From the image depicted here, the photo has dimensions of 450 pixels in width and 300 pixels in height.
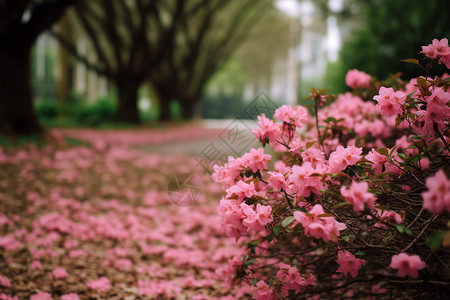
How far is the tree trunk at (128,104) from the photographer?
603 inches

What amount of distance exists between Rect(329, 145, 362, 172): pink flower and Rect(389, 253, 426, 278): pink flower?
390 millimetres

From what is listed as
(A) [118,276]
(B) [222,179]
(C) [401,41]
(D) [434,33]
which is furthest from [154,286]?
(C) [401,41]

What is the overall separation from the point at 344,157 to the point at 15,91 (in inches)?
335

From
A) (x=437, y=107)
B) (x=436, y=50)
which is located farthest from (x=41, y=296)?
(x=436, y=50)

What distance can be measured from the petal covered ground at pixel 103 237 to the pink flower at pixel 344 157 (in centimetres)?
124

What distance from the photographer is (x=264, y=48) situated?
145ft

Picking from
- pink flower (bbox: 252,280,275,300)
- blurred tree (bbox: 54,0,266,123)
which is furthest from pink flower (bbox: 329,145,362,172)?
blurred tree (bbox: 54,0,266,123)

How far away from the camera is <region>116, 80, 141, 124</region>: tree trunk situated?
1531 cm

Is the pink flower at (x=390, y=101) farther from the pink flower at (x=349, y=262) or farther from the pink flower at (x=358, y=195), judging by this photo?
the pink flower at (x=349, y=262)

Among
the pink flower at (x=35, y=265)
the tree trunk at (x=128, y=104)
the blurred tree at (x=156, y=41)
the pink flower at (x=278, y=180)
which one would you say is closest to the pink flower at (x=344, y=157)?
the pink flower at (x=278, y=180)

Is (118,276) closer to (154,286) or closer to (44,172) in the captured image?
(154,286)

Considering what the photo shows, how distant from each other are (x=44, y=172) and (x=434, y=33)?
7717mm

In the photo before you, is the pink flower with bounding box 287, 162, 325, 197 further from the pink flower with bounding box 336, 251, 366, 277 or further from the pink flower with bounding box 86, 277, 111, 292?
the pink flower with bounding box 86, 277, 111, 292

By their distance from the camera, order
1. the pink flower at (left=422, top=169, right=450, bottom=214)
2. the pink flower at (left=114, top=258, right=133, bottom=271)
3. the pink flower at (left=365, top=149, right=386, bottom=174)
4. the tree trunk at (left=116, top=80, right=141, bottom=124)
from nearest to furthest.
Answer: the pink flower at (left=422, top=169, right=450, bottom=214), the pink flower at (left=365, top=149, right=386, bottom=174), the pink flower at (left=114, top=258, right=133, bottom=271), the tree trunk at (left=116, top=80, right=141, bottom=124)
